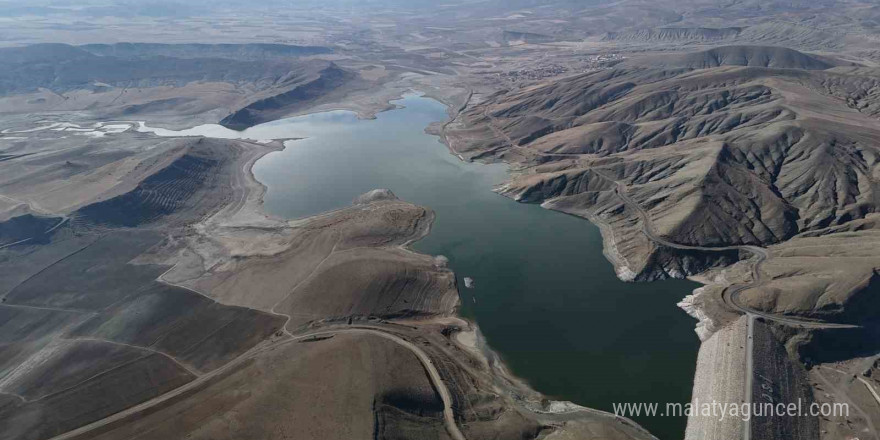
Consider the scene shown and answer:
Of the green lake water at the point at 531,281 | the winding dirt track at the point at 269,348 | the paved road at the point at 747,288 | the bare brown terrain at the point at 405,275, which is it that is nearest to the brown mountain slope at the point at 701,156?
the bare brown terrain at the point at 405,275

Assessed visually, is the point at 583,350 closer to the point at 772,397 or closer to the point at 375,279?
the point at 772,397

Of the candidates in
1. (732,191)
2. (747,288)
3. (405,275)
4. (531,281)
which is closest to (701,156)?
(732,191)

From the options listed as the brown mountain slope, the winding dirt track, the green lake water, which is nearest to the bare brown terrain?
the winding dirt track

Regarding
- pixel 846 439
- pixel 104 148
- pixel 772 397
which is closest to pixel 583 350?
pixel 772 397

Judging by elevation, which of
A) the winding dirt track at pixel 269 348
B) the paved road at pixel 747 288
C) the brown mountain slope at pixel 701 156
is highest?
the brown mountain slope at pixel 701 156

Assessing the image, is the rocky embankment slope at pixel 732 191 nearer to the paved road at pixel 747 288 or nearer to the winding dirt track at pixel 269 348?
the paved road at pixel 747 288

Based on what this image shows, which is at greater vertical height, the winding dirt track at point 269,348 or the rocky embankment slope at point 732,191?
the rocky embankment slope at point 732,191

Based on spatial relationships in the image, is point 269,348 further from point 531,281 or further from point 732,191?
point 732,191

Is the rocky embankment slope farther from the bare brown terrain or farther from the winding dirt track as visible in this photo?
the winding dirt track
